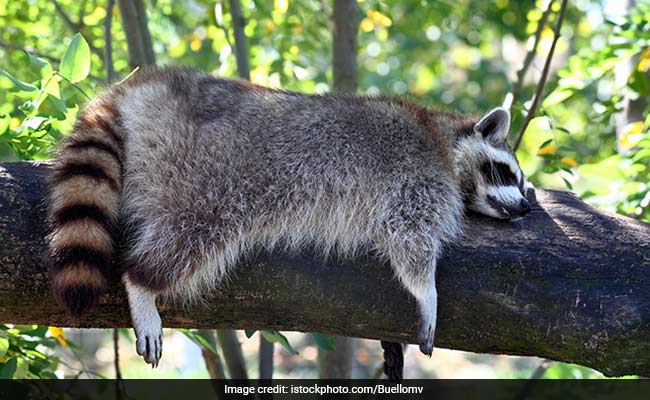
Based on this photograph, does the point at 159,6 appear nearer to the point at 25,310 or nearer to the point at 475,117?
the point at 475,117

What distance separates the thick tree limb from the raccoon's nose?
0.71 feet

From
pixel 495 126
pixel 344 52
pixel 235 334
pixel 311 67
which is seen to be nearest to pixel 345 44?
pixel 344 52

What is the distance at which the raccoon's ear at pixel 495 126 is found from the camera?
4.35 metres

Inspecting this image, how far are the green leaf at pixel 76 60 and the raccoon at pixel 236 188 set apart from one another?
0.18 meters

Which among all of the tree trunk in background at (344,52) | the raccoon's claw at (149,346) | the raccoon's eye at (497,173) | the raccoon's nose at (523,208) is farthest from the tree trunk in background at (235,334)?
the raccoon's nose at (523,208)

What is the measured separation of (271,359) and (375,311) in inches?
88.7

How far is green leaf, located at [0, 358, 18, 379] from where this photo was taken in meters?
3.58

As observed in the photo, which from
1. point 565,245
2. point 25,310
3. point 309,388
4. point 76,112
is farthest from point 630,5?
point 25,310

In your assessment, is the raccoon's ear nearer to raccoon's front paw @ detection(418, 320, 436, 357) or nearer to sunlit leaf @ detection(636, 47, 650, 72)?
sunlit leaf @ detection(636, 47, 650, 72)

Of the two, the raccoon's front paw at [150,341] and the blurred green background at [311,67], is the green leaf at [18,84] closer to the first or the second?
the blurred green background at [311,67]

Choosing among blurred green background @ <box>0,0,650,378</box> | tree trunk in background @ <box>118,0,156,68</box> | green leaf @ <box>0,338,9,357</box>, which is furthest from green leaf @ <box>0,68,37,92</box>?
tree trunk in background @ <box>118,0,156,68</box>

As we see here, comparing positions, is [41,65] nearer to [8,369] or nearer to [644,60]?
[8,369]

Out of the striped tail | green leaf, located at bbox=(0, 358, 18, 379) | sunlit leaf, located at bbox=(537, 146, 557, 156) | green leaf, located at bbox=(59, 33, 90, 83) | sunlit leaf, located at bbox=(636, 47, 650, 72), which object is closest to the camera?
the striped tail

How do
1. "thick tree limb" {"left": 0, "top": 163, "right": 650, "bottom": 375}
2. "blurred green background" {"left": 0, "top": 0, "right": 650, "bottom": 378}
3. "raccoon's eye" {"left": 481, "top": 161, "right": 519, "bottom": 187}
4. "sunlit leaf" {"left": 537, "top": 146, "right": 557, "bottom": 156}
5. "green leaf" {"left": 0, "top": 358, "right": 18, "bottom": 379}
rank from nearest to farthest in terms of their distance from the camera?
1. "thick tree limb" {"left": 0, "top": 163, "right": 650, "bottom": 375}
2. "green leaf" {"left": 0, "top": 358, "right": 18, "bottom": 379}
3. "blurred green background" {"left": 0, "top": 0, "right": 650, "bottom": 378}
4. "raccoon's eye" {"left": 481, "top": 161, "right": 519, "bottom": 187}
5. "sunlit leaf" {"left": 537, "top": 146, "right": 557, "bottom": 156}
